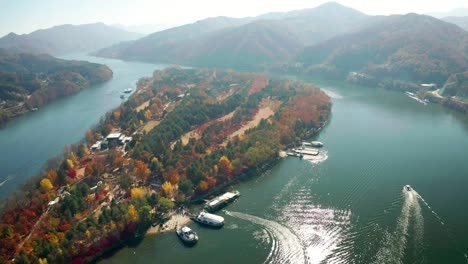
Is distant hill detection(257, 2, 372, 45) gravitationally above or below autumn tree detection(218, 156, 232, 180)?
above

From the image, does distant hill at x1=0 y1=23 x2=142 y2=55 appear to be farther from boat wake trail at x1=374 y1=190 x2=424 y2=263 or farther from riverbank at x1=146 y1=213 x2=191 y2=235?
boat wake trail at x1=374 y1=190 x2=424 y2=263

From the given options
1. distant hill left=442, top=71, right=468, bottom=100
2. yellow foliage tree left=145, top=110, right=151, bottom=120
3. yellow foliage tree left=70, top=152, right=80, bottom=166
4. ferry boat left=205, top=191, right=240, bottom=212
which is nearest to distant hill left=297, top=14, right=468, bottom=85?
distant hill left=442, top=71, right=468, bottom=100

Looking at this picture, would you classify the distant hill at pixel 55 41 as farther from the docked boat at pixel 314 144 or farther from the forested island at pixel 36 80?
the docked boat at pixel 314 144

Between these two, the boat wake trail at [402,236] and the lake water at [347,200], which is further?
the lake water at [347,200]

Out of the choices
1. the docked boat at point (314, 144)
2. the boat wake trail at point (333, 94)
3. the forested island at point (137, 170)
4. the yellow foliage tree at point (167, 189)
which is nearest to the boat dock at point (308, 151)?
the docked boat at point (314, 144)

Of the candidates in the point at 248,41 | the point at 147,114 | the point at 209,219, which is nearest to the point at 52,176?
the point at 209,219

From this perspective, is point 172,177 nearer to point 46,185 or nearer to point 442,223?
point 46,185

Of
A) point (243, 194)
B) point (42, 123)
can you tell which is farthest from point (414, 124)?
point (42, 123)
